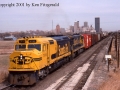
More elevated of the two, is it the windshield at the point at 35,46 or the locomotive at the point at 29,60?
the windshield at the point at 35,46

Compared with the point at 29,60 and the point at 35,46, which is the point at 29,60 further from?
the point at 35,46

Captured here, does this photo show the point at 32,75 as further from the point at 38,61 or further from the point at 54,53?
the point at 54,53

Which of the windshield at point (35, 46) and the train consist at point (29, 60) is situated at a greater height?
the windshield at point (35, 46)

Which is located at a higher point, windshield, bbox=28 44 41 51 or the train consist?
windshield, bbox=28 44 41 51

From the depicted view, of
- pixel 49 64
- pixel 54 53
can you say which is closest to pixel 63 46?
pixel 54 53

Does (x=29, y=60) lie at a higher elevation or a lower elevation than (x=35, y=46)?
lower

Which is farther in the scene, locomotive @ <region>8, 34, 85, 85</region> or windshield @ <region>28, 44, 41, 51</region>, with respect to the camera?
windshield @ <region>28, 44, 41, 51</region>

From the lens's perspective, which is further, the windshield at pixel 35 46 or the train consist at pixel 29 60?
the windshield at pixel 35 46

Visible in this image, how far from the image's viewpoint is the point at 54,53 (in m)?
22.0

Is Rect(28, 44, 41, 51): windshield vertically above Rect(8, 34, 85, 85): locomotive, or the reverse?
Rect(28, 44, 41, 51): windshield

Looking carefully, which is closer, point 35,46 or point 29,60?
point 29,60

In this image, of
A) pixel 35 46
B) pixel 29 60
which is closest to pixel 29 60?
pixel 29 60

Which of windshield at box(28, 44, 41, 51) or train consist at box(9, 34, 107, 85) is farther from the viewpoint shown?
windshield at box(28, 44, 41, 51)

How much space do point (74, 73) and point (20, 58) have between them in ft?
22.8
